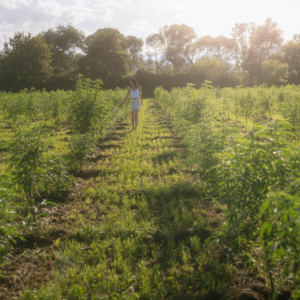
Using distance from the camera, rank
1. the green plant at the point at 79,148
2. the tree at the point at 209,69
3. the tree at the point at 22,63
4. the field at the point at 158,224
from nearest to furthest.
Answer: the field at the point at 158,224 < the green plant at the point at 79,148 < the tree at the point at 22,63 < the tree at the point at 209,69

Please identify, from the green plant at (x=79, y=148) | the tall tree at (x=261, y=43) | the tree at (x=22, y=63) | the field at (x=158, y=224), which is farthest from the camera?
the tall tree at (x=261, y=43)

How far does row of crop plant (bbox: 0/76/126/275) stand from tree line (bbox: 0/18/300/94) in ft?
98.6

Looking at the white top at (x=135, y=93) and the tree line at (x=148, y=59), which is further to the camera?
the tree line at (x=148, y=59)

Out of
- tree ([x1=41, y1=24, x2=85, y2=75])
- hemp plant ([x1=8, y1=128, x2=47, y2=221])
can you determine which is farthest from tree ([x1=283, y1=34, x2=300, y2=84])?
hemp plant ([x1=8, y1=128, x2=47, y2=221])

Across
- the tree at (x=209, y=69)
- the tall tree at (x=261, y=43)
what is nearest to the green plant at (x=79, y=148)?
the tree at (x=209, y=69)

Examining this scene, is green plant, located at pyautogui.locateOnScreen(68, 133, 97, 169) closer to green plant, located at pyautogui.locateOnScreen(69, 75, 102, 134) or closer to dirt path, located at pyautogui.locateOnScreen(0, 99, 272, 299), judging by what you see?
dirt path, located at pyautogui.locateOnScreen(0, 99, 272, 299)

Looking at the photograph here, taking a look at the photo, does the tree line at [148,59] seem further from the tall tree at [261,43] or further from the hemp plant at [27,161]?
the hemp plant at [27,161]

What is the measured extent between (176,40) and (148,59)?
1040 cm

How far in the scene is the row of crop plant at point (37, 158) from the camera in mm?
2708

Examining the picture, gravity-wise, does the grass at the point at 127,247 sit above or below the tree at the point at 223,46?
below

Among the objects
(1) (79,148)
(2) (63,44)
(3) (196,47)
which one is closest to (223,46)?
(3) (196,47)

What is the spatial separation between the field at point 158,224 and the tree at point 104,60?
40.9m

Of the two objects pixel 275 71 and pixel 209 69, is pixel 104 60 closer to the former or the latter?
pixel 209 69

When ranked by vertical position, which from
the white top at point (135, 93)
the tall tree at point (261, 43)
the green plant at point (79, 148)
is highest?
the tall tree at point (261, 43)
